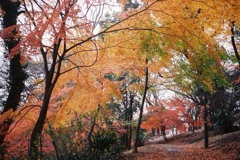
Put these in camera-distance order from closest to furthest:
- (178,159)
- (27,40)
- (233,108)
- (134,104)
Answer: (27,40) → (178,159) → (233,108) → (134,104)

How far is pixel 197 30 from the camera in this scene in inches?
267

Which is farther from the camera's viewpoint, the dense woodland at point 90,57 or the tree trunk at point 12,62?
the tree trunk at point 12,62

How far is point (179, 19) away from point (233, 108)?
526 inches

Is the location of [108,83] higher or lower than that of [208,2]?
lower

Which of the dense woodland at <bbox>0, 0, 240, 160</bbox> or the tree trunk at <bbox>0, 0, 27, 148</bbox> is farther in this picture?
the tree trunk at <bbox>0, 0, 27, 148</bbox>

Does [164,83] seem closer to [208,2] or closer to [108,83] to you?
[108,83]

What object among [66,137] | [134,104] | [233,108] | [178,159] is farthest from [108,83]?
[134,104]

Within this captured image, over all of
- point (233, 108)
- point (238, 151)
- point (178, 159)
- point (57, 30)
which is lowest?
point (178, 159)

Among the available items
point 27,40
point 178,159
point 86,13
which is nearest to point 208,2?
point 86,13

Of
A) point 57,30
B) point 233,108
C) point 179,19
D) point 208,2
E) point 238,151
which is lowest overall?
point 238,151

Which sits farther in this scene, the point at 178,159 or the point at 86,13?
the point at 178,159

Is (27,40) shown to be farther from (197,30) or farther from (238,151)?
(238,151)

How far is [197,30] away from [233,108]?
12361mm

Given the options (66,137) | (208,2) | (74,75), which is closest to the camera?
(208,2)
